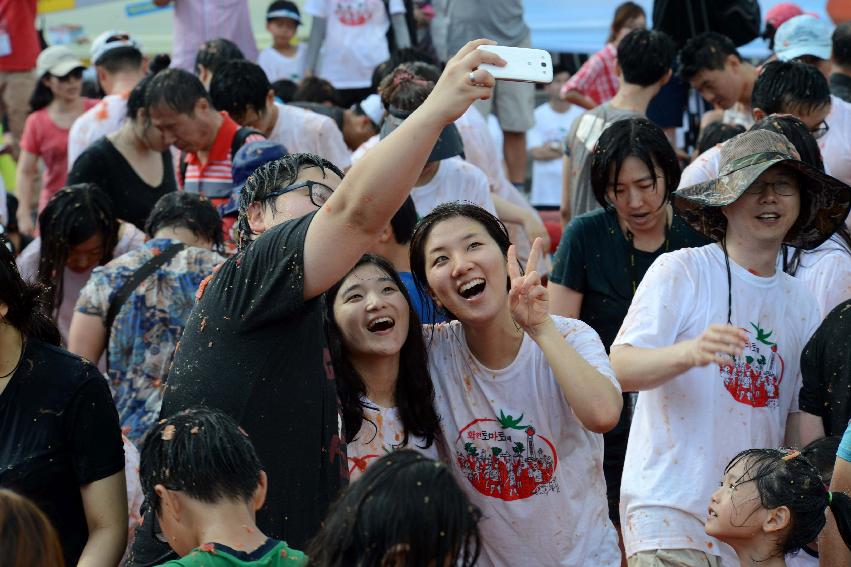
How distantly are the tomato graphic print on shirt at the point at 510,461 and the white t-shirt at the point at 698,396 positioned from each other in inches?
17.9

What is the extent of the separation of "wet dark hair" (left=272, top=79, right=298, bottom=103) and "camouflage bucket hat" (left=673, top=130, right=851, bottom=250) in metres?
5.55

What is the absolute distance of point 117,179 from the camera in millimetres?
7012

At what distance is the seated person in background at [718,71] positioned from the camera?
758cm

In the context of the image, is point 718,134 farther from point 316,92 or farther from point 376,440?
point 376,440

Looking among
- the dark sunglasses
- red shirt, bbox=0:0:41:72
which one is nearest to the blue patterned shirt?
the dark sunglasses

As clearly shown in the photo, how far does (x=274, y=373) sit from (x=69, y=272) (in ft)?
10.1

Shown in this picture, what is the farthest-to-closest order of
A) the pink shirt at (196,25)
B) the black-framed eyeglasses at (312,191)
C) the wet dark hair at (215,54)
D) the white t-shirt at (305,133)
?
the pink shirt at (196,25)
the wet dark hair at (215,54)
the white t-shirt at (305,133)
the black-framed eyeglasses at (312,191)

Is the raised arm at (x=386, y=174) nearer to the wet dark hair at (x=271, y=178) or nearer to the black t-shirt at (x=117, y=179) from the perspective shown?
the wet dark hair at (x=271, y=178)

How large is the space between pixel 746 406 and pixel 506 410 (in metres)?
0.80

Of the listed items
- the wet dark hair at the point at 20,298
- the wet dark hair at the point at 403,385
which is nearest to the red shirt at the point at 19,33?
the wet dark hair at the point at 20,298

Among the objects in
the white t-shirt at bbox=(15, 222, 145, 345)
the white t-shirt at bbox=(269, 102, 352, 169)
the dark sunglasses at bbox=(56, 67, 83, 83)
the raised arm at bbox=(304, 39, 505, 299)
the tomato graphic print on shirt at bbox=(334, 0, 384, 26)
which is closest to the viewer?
the raised arm at bbox=(304, 39, 505, 299)

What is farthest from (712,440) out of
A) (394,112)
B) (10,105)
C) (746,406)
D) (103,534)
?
(10,105)

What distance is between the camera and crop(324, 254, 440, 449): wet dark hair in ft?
11.9

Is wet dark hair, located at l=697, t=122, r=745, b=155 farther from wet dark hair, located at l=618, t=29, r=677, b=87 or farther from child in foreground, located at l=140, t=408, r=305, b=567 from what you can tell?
child in foreground, located at l=140, t=408, r=305, b=567
